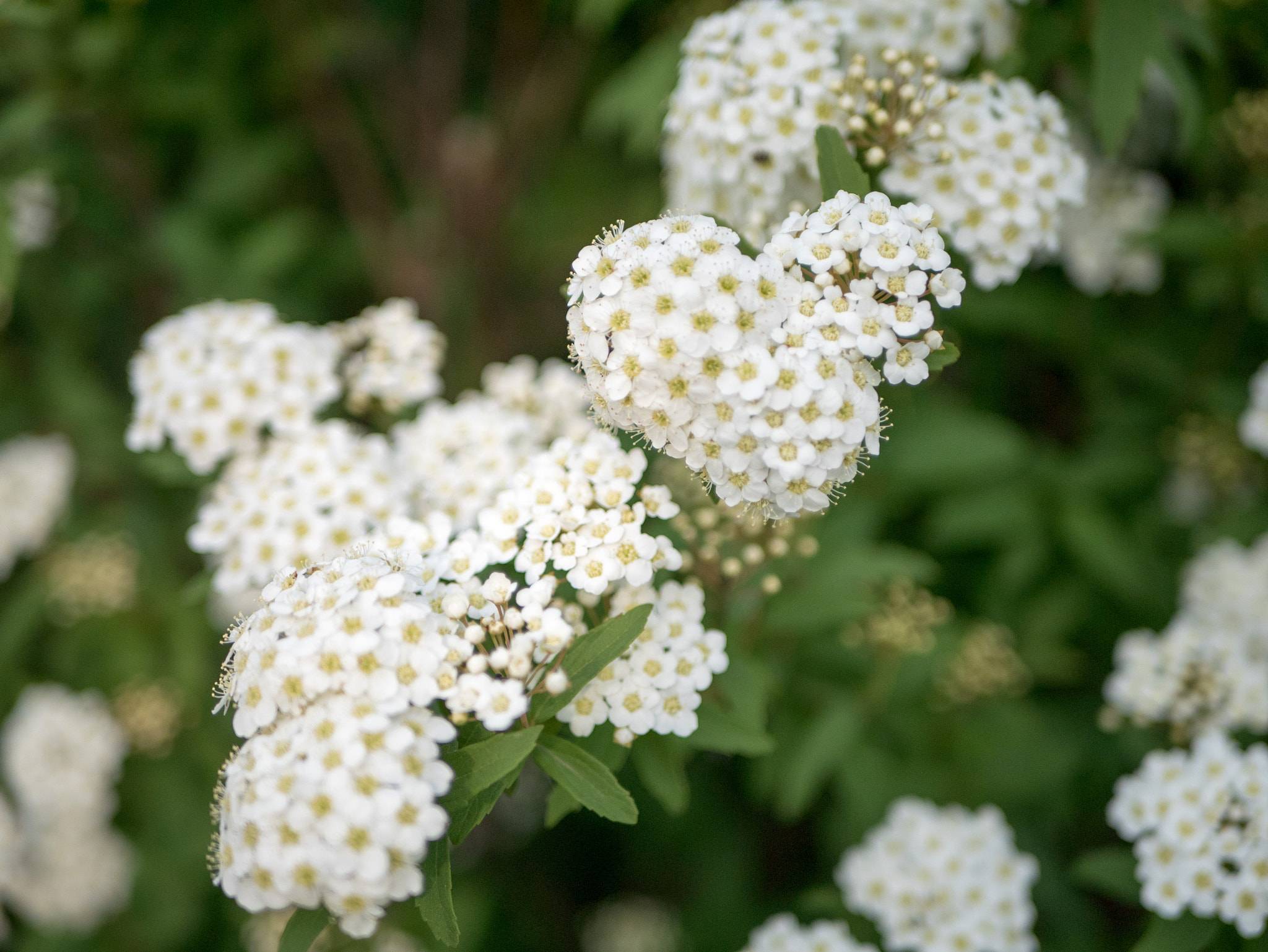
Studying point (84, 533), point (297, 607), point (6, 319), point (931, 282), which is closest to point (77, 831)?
point (84, 533)

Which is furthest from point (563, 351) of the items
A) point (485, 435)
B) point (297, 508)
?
point (297, 508)

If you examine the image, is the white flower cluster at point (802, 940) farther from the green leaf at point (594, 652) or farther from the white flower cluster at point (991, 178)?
the white flower cluster at point (991, 178)

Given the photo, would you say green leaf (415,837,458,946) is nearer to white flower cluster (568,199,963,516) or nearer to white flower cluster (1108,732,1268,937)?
white flower cluster (568,199,963,516)

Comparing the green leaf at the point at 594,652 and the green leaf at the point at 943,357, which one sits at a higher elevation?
the green leaf at the point at 943,357

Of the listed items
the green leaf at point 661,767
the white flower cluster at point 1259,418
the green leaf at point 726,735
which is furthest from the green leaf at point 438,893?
the white flower cluster at point 1259,418

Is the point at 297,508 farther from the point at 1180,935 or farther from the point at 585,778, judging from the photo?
the point at 1180,935

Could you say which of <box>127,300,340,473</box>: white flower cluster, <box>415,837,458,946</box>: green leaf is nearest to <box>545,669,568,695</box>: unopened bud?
<box>415,837,458,946</box>: green leaf

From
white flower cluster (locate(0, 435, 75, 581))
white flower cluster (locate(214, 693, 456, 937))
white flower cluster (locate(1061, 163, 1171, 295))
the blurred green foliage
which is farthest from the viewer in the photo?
white flower cluster (locate(0, 435, 75, 581))

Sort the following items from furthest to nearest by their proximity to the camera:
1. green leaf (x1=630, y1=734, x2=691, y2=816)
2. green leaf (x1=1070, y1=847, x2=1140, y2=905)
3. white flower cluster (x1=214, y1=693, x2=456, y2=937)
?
green leaf (x1=1070, y1=847, x2=1140, y2=905), green leaf (x1=630, y1=734, x2=691, y2=816), white flower cluster (x1=214, y1=693, x2=456, y2=937)
